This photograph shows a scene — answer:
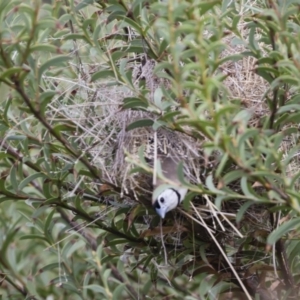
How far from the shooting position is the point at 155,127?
1.37 m

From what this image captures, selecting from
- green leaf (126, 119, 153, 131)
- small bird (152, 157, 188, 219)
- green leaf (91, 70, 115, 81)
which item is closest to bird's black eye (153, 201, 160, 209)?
small bird (152, 157, 188, 219)

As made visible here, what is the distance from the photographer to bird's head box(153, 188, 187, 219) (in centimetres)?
140

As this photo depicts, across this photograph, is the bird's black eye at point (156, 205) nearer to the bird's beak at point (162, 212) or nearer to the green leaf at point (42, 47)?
the bird's beak at point (162, 212)

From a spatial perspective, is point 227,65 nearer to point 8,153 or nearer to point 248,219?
point 248,219

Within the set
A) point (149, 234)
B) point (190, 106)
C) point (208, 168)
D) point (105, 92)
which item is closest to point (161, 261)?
point (149, 234)

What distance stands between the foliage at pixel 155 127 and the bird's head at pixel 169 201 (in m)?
0.04

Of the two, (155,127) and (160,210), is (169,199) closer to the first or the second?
(160,210)

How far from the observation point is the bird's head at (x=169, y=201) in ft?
4.59

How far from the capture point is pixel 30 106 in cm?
140

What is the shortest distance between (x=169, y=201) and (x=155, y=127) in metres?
0.15

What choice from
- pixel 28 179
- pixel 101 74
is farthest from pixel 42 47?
pixel 28 179

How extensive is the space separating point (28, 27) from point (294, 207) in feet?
1.76

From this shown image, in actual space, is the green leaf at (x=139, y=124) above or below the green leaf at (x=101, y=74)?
below

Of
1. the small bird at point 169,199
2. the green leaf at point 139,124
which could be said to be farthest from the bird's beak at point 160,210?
the green leaf at point 139,124
